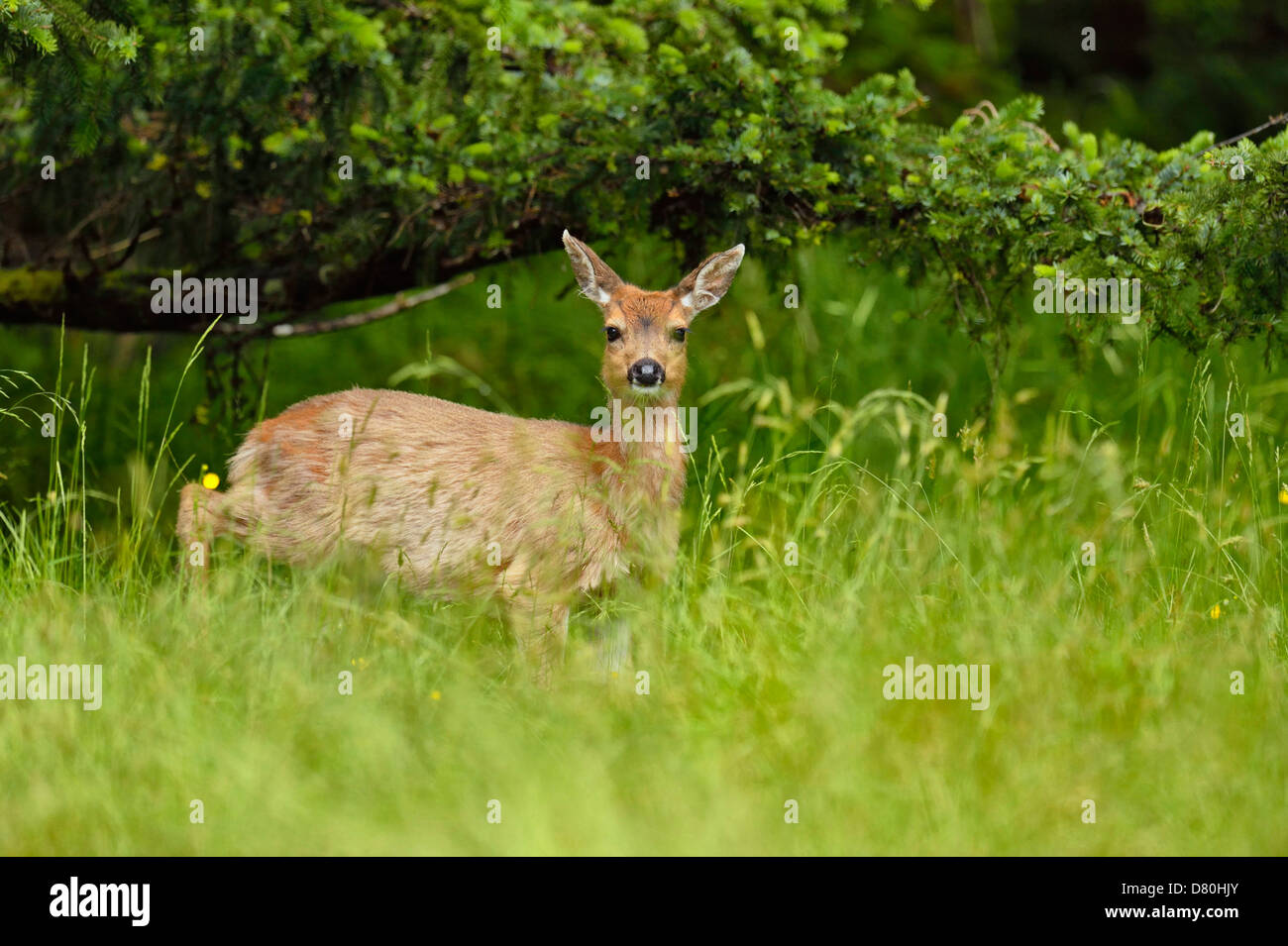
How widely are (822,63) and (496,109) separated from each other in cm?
154

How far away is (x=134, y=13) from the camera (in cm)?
665

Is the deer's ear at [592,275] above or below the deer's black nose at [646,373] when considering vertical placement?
above

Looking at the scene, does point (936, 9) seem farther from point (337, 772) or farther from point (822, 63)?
point (337, 772)

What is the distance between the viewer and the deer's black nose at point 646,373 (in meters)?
5.97

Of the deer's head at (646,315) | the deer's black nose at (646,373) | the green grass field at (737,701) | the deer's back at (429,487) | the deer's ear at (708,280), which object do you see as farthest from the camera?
the deer's ear at (708,280)

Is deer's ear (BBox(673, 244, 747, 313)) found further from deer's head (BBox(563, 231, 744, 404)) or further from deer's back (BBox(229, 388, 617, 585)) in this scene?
deer's back (BBox(229, 388, 617, 585))

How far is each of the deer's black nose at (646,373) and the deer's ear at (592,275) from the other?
1.61 ft

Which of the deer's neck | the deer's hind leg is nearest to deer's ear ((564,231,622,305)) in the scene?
the deer's neck

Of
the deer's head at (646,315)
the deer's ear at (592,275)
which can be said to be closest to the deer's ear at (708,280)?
the deer's head at (646,315)

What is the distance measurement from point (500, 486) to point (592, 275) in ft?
3.07

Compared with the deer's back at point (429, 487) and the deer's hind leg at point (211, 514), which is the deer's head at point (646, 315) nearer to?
the deer's back at point (429, 487)

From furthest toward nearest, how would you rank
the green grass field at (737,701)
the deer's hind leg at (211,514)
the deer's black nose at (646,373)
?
1. the deer's hind leg at (211,514)
2. the deer's black nose at (646,373)
3. the green grass field at (737,701)

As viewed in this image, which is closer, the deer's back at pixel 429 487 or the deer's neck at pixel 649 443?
the deer's back at pixel 429 487
